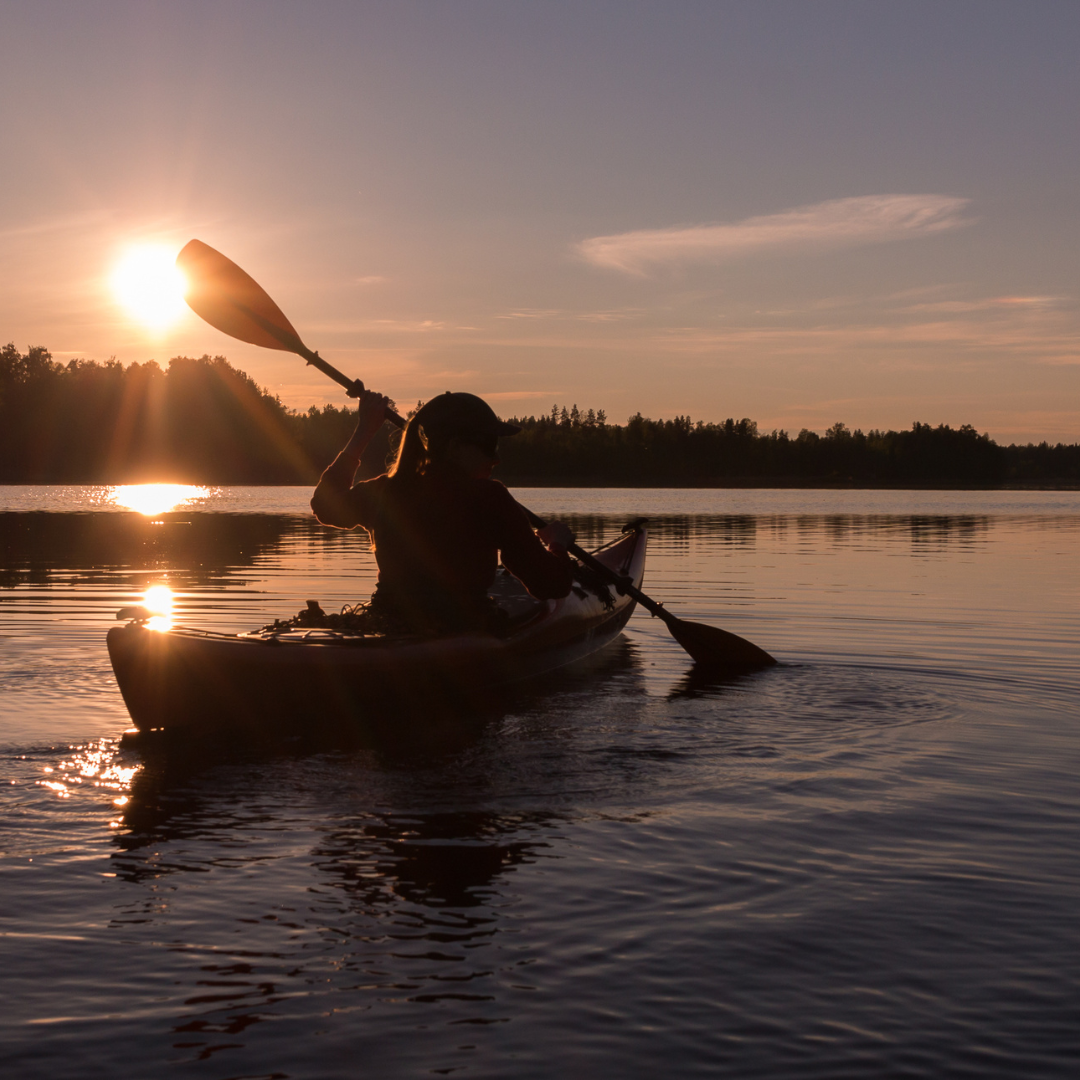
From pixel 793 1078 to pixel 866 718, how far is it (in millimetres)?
4704

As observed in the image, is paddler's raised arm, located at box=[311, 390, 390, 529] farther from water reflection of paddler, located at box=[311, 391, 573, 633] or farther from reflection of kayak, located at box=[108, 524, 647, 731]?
reflection of kayak, located at box=[108, 524, 647, 731]

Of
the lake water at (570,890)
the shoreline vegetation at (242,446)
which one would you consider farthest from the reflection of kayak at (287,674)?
the shoreline vegetation at (242,446)

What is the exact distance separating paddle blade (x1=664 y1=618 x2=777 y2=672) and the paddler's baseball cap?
368 centimetres

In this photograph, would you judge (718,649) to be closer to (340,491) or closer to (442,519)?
(442,519)

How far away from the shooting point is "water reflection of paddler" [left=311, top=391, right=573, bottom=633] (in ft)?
21.5

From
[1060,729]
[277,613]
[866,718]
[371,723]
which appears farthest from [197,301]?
[1060,729]

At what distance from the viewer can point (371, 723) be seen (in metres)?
6.49

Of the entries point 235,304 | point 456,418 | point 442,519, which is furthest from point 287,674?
point 235,304

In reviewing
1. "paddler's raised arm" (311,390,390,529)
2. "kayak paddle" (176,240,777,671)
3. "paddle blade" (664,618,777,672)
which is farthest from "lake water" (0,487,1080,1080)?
"kayak paddle" (176,240,777,671)

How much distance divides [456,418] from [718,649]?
13.4 feet

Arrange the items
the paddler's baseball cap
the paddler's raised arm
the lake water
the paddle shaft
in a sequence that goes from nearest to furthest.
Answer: the lake water → the paddler's baseball cap → the paddler's raised arm → the paddle shaft

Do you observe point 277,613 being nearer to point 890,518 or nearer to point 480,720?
point 480,720

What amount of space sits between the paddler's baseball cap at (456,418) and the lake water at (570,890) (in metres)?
1.76

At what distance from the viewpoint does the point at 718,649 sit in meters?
9.67
